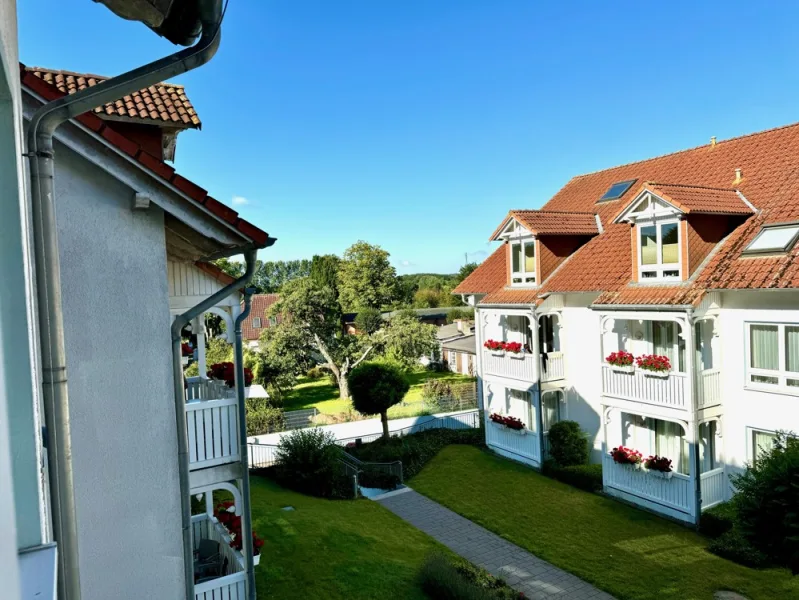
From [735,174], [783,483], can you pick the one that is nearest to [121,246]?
[783,483]

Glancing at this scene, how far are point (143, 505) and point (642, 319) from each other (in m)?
13.3

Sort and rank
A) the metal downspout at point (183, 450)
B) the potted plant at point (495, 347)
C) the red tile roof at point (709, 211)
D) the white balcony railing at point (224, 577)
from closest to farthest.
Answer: the metal downspout at point (183, 450), the white balcony railing at point (224, 577), the red tile roof at point (709, 211), the potted plant at point (495, 347)

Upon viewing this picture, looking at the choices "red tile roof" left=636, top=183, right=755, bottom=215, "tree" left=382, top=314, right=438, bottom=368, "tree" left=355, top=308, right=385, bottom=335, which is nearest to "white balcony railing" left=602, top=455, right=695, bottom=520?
"red tile roof" left=636, top=183, right=755, bottom=215

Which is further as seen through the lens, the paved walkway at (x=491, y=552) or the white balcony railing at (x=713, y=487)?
the white balcony railing at (x=713, y=487)

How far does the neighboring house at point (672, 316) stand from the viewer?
13844 mm

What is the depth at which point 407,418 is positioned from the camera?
30.3 m

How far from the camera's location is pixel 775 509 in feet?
31.0

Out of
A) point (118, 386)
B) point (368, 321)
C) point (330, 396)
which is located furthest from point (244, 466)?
point (330, 396)

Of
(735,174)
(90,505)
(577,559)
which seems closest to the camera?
(90,505)

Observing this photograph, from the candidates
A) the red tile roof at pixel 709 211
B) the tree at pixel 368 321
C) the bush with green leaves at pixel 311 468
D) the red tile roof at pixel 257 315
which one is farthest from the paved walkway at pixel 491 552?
the red tile roof at pixel 257 315

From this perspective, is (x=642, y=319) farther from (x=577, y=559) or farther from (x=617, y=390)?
(x=577, y=559)

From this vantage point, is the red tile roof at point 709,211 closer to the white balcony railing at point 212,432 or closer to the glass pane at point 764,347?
the glass pane at point 764,347

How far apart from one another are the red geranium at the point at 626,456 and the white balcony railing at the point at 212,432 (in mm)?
12045

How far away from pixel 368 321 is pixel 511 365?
17581mm
